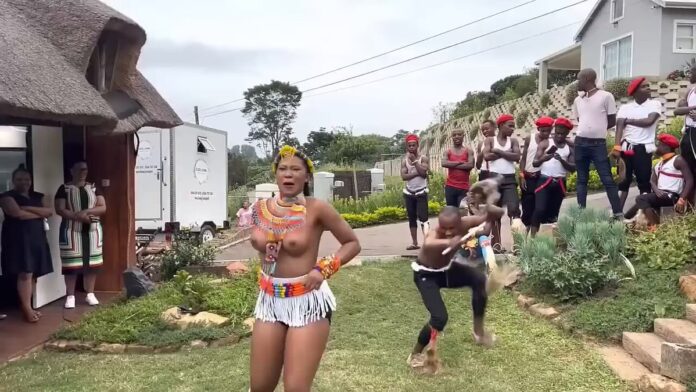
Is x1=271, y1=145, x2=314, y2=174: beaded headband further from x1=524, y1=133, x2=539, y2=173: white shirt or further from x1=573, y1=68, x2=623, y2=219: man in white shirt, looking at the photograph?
x1=524, y1=133, x2=539, y2=173: white shirt

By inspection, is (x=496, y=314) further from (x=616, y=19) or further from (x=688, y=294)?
(x=616, y=19)

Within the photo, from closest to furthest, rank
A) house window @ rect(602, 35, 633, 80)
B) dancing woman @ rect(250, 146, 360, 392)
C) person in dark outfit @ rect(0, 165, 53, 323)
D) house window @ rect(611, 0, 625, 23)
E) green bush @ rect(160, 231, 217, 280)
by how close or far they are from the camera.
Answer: dancing woman @ rect(250, 146, 360, 392)
person in dark outfit @ rect(0, 165, 53, 323)
green bush @ rect(160, 231, 217, 280)
house window @ rect(602, 35, 633, 80)
house window @ rect(611, 0, 625, 23)

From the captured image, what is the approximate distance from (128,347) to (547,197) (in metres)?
5.02

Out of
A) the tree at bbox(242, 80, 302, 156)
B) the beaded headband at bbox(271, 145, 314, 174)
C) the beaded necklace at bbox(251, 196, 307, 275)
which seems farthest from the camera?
the tree at bbox(242, 80, 302, 156)

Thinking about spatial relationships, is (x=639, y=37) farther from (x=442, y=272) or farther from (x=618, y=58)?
Result: (x=442, y=272)

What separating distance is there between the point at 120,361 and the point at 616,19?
2321cm

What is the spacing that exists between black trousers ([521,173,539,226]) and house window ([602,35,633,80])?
54.7ft

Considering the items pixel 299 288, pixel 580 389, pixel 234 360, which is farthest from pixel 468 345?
pixel 299 288

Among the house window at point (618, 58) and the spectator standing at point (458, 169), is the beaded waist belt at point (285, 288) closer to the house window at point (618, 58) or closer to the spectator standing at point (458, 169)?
the spectator standing at point (458, 169)

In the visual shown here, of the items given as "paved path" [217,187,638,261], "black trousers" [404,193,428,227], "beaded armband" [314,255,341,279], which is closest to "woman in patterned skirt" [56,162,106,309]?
"paved path" [217,187,638,261]

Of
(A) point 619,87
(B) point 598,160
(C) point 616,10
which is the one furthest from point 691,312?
(C) point 616,10

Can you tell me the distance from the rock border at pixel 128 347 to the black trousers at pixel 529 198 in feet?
13.6

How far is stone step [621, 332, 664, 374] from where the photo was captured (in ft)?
14.4

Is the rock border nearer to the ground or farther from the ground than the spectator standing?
nearer to the ground
